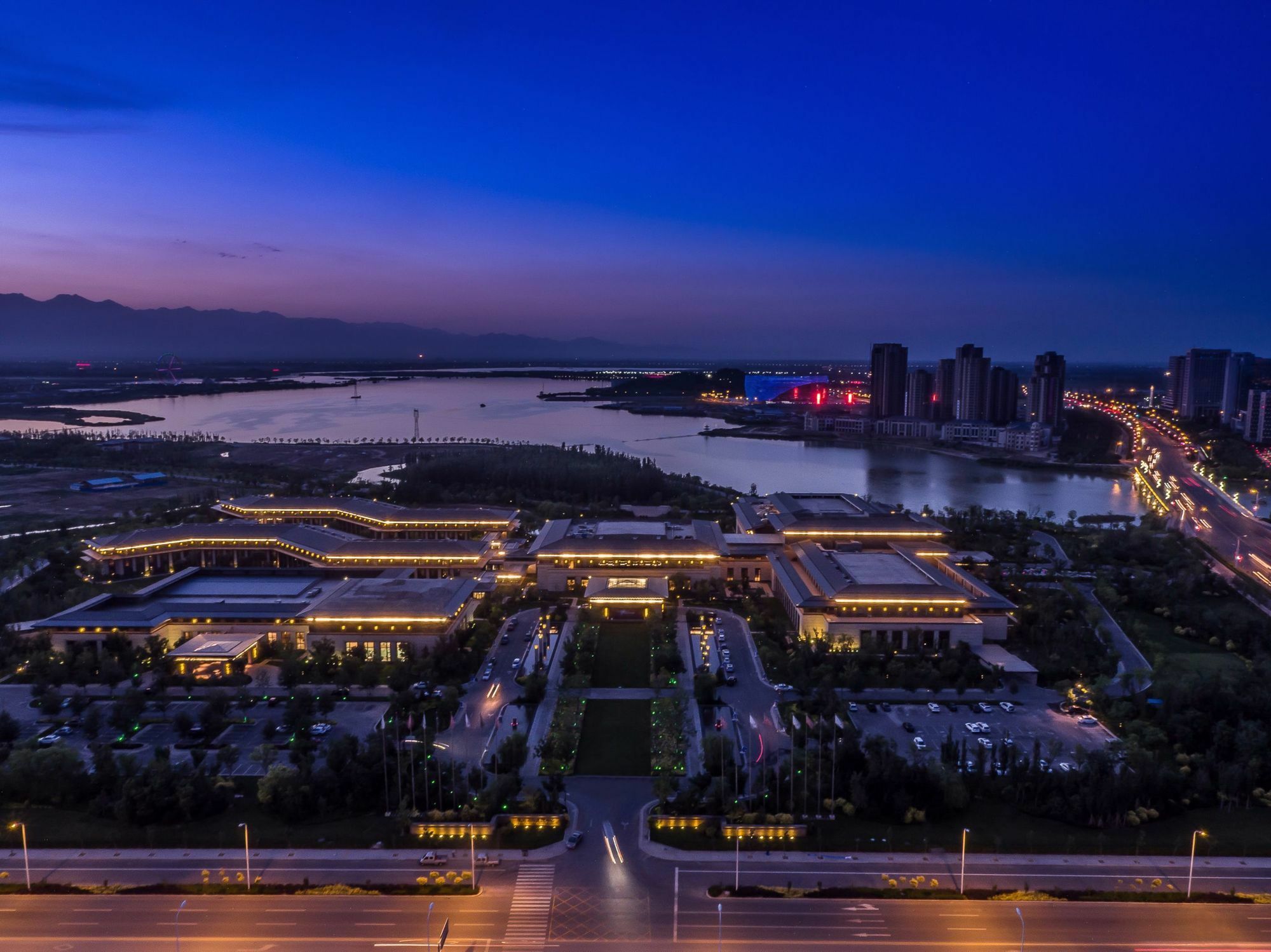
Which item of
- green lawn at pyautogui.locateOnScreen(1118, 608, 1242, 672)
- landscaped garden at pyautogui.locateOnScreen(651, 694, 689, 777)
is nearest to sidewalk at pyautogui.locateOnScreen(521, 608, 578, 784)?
landscaped garden at pyautogui.locateOnScreen(651, 694, 689, 777)

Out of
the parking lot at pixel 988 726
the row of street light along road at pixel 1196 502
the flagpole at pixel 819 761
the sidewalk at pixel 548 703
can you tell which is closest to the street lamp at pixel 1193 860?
the parking lot at pixel 988 726

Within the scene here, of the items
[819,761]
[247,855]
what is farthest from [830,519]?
[247,855]

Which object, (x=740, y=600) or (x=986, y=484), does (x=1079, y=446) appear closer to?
(x=986, y=484)

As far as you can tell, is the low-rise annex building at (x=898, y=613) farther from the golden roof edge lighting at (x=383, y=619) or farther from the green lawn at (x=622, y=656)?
the golden roof edge lighting at (x=383, y=619)

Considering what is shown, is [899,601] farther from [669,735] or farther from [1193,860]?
[1193,860]

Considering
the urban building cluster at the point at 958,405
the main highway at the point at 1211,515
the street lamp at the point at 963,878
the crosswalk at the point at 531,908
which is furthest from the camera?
the urban building cluster at the point at 958,405

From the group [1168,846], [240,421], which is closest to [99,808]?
[1168,846]
